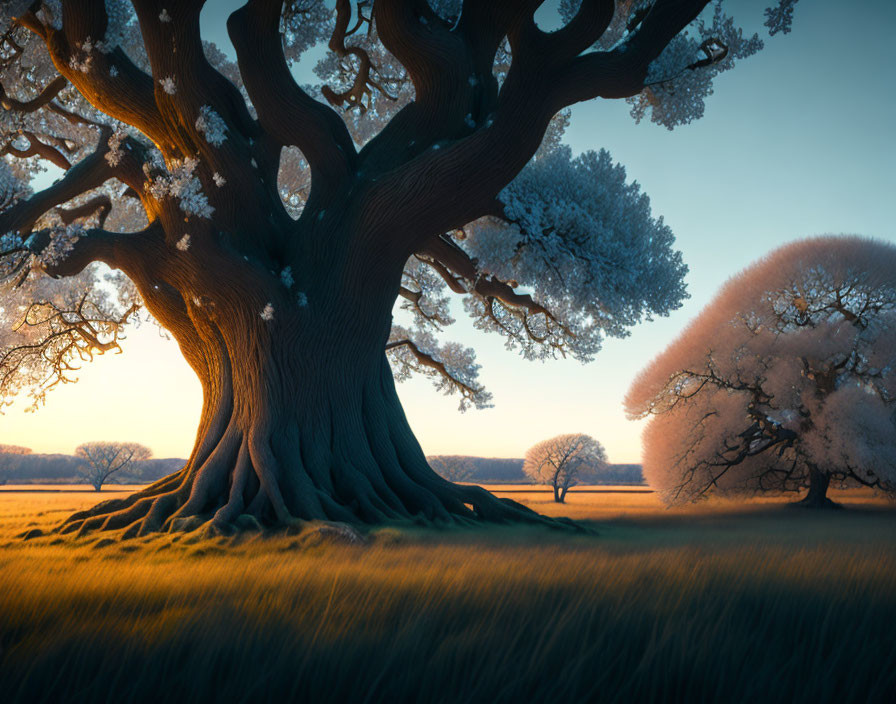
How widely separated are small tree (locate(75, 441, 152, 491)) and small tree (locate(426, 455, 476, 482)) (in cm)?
2477

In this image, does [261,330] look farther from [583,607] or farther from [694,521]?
[694,521]

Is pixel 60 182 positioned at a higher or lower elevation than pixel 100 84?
lower

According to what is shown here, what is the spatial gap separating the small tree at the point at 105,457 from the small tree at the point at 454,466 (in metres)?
24.8

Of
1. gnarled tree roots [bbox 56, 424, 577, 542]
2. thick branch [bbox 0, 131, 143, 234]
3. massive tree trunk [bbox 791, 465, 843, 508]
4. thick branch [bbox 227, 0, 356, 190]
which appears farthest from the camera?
massive tree trunk [bbox 791, 465, 843, 508]

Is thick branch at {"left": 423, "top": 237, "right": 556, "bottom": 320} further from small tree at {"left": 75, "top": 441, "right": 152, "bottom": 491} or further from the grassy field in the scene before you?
small tree at {"left": 75, "top": 441, "right": 152, "bottom": 491}

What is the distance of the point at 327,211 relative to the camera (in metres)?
11.0

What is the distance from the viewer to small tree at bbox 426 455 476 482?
51.8 m

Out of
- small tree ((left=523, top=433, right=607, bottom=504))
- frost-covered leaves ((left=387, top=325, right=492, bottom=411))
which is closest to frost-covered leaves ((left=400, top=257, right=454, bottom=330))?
frost-covered leaves ((left=387, top=325, right=492, bottom=411))

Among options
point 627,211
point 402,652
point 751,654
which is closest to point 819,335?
point 627,211

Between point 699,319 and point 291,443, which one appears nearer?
point 291,443

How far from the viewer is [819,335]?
17.0m

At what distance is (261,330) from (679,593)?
8029 millimetres

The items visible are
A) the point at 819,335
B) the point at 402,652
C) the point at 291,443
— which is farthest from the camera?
the point at 819,335

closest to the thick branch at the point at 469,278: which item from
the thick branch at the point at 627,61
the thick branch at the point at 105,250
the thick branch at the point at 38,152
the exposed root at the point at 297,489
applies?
the exposed root at the point at 297,489
